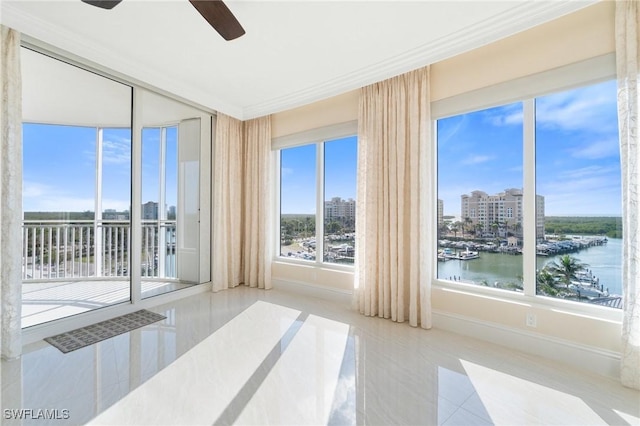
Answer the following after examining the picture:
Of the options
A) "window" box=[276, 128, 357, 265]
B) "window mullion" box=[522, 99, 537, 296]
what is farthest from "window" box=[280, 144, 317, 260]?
"window mullion" box=[522, 99, 537, 296]

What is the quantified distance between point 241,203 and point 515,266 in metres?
3.83

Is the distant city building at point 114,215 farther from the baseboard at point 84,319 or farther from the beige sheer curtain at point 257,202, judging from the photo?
the beige sheer curtain at point 257,202

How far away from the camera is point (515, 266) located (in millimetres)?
2607

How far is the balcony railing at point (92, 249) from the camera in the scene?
291 cm

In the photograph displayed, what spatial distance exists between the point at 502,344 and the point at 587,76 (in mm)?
2341

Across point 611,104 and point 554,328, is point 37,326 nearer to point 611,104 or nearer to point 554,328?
point 554,328

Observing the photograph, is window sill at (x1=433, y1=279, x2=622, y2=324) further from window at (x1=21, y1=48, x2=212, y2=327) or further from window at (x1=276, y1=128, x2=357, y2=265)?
window at (x1=21, y1=48, x2=212, y2=327)

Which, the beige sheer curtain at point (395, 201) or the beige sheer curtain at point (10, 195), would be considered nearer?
the beige sheer curtain at point (10, 195)

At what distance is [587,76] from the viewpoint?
2.17 metres

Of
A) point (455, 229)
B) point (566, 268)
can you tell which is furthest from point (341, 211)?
point (566, 268)

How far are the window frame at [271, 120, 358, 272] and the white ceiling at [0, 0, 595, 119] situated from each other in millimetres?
570

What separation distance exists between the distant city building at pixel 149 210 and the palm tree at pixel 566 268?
4.49 meters

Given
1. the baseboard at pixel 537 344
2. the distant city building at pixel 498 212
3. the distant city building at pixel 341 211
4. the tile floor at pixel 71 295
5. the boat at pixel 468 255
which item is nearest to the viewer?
the baseboard at pixel 537 344

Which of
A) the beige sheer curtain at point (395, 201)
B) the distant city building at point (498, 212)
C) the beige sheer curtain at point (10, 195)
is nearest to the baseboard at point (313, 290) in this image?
the beige sheer curtain at point (395, 201)
